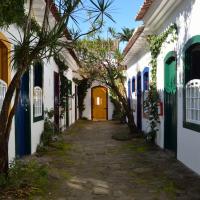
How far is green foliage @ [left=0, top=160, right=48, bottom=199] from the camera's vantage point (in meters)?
6.18

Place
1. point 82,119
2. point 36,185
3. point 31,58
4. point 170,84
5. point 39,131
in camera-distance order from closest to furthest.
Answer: point 31,58 → point 36,185 → point 170,84 → point 39,131 → point 82,119

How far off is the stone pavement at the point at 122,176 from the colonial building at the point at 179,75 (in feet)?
1.58

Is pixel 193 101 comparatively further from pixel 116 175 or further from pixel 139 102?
pixel 139 102

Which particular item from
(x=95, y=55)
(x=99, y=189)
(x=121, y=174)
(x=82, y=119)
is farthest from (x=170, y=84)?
(x=82, y=119)

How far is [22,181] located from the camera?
6641mm

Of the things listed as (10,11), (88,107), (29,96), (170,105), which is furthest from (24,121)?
(88,107)

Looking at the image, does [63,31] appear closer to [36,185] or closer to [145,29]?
[36,185]

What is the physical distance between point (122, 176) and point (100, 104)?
20.5 metres

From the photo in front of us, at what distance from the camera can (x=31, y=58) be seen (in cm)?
614

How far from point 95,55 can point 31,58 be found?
39.4 feet

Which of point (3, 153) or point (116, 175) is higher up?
point (3, 153)

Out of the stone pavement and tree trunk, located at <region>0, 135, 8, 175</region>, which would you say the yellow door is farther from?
tree trunk, located at <region>0, 135, 8, 175</region>

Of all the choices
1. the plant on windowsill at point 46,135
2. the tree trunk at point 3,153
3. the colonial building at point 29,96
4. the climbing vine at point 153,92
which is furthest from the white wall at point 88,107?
the tree trunk at point 3,153

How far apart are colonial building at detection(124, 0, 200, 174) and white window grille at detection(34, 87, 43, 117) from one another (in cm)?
352
